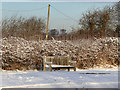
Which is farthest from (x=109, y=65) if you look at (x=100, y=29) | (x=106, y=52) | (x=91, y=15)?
(x=91, y=15)

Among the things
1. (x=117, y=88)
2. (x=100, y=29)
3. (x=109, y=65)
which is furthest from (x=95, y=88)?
(x=100, y=29)

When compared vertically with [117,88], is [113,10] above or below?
above

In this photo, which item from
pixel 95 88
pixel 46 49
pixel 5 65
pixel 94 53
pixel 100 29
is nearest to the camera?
pixel 95 88

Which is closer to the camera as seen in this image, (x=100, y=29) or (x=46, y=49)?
(x=46, y=49)

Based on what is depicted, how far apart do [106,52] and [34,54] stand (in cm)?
350

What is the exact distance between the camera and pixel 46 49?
26.2ft

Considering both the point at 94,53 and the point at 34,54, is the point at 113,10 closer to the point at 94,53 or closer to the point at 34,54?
the point at 94,53

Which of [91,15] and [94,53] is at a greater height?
[91,15]

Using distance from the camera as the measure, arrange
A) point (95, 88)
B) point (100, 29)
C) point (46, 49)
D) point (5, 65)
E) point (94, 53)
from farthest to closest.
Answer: point (100, 29) → point (94, 53) → point (46, 49) → point (5, 65) → point (95, 88)

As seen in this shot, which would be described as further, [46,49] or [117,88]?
[46,49]

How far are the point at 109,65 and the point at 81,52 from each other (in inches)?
61.5

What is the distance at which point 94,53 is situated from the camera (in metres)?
8.55

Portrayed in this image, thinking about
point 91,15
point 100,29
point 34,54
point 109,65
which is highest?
point 91,15

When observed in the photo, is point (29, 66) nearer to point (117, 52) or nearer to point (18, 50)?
point (18, 50)
